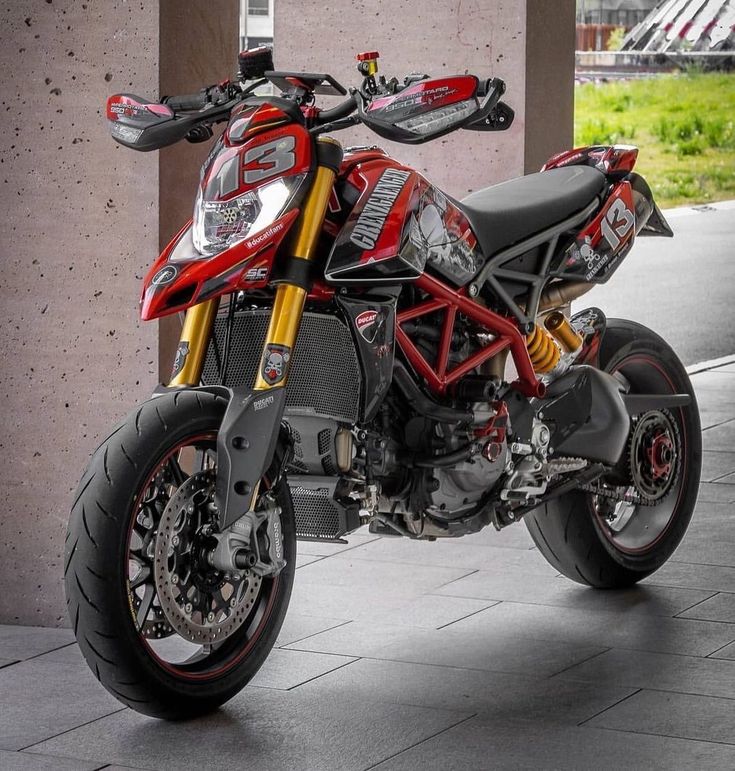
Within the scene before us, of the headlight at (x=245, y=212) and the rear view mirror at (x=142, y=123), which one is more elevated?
the rear view mirror at (x=142, y=123)

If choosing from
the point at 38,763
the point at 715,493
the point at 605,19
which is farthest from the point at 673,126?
the point at 38,763

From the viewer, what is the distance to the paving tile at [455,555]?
5195mm

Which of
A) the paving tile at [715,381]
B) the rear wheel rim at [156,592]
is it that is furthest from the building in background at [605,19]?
the rear wheel rim at [156,592]

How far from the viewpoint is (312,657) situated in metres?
4.20

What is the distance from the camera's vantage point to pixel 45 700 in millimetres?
3873

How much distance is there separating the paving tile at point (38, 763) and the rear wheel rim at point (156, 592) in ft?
0.88

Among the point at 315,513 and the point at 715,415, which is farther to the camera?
the point at 715,415

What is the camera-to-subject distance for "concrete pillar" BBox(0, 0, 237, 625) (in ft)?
14.5

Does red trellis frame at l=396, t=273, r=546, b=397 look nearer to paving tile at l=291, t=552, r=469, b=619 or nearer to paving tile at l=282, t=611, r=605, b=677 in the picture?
paving tile at l=282, t=611, r=605, b=677

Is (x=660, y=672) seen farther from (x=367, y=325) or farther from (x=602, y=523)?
(x=367, y=325)

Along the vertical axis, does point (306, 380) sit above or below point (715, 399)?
above

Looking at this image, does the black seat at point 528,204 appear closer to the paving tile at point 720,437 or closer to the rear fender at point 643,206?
the rear fender at point 643,206

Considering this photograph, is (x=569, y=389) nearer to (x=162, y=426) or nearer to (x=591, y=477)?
(x=591, y=477)

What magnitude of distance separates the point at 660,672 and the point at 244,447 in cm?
124
